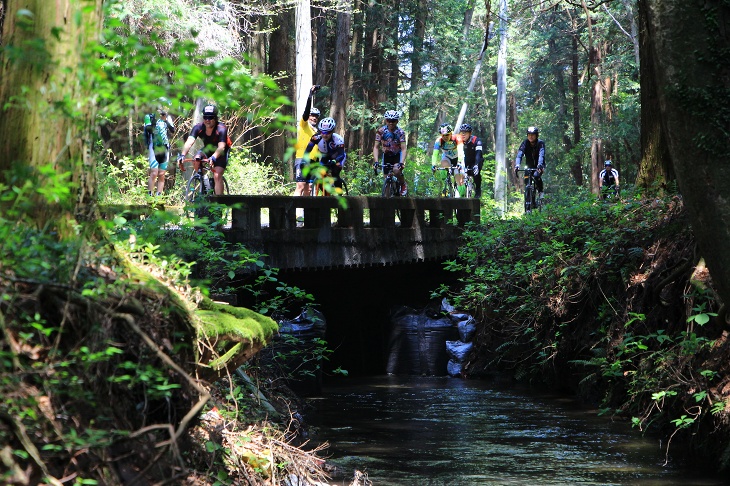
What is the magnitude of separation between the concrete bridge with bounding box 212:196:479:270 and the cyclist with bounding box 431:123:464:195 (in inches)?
64.1

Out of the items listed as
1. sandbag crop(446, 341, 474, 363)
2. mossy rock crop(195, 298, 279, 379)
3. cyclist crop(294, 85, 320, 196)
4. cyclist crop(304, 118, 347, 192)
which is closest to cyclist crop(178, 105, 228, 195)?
cyclist crop(294, 85, 320, 196)

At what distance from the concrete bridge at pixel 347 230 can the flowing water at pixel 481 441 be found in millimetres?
2089

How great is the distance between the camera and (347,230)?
49.4 ft

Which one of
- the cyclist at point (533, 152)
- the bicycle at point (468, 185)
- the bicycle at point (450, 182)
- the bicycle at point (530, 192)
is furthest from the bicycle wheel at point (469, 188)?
the cyclist at point (533, 152)

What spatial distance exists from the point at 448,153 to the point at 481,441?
10.4 meters

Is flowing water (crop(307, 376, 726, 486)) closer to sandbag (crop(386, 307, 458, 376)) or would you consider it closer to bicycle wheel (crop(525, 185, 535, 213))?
sandbag (crop(386, 307, 458, 376))

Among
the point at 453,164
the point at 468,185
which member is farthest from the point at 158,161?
the point at 468,185

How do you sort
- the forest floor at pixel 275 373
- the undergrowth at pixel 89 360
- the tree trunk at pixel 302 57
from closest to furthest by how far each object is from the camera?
1. the undergrowth at pixel 89 360
2. the forest floor at pixel 275 373
3. the tree trunk at pixel 302 57

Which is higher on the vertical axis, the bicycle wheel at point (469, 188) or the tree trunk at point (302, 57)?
the tree trunk at point (302, 57)

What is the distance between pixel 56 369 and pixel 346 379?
12873 mm

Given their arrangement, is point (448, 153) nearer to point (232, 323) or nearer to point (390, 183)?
point (390, 183)

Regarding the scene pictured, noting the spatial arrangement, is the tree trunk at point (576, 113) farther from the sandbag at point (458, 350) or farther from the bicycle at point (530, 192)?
the sandbag at point (458, 350)

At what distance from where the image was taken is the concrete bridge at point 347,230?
43.8 feet

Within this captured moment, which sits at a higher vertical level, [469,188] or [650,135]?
[650,135]
